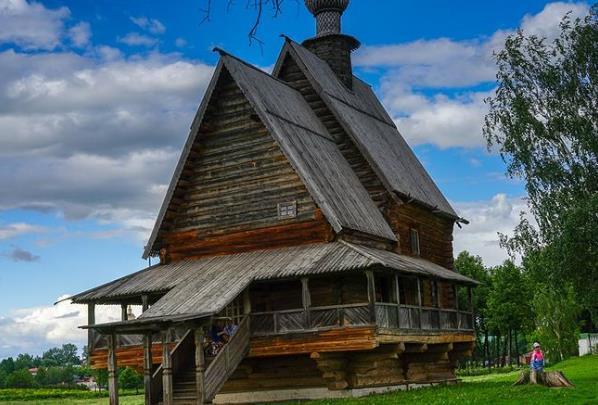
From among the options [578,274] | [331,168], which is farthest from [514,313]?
[331,168]

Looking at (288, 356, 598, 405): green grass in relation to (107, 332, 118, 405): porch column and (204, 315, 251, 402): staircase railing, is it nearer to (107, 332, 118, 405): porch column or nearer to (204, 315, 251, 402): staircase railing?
(204, 315, 251, 402): staircase railing

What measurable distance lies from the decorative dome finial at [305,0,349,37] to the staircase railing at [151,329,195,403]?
61.3ft

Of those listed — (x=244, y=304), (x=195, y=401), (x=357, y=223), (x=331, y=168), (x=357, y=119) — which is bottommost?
(x=195, y=401)

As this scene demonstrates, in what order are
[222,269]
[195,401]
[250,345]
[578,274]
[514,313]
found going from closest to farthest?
[195,401], [250,345], [222,269], [578,274], [514,313]

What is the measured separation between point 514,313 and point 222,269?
48.7 metres

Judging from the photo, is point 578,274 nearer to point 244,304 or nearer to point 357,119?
point 357,119

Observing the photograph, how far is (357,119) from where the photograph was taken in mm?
36594

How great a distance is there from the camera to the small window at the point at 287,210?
2878 centimetres

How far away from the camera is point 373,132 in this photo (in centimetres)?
3734

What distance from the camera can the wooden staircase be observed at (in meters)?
24.2

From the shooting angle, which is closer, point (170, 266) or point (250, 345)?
point (250, 345)

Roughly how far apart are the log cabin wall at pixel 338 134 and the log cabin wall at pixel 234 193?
487 centimetres

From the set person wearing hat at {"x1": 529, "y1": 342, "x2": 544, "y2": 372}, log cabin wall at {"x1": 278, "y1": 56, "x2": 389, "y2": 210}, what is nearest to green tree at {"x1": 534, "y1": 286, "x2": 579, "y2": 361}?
log cabin wall at {"x1": 278, "y1": 56, "x2": 389, "y2": 210}

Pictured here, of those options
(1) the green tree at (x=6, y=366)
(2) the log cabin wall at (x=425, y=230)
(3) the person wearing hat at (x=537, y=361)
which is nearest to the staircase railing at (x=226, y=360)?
(2) the log cabin wall at (x=425, y=230)
